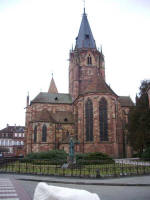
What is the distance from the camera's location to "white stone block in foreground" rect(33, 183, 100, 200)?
2.49 metres

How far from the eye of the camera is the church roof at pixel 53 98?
5225 cm

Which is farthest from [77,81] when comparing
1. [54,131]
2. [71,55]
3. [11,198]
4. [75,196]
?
[75,196]

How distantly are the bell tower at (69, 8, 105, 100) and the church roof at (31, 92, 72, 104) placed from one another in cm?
194

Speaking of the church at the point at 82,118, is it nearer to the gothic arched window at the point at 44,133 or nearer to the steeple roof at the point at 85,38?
the gothic arched window at the point at 44,133

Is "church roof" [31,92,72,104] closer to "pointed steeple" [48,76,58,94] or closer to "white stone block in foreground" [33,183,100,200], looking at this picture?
"pointed steeple" [48,76,58,94]

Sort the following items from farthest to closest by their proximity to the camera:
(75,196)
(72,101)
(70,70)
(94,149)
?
(70,70) < (72,101) < (94,149) < (75,196)

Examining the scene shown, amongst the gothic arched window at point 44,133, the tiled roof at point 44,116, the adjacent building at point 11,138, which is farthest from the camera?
the adjacent building at point 11,138

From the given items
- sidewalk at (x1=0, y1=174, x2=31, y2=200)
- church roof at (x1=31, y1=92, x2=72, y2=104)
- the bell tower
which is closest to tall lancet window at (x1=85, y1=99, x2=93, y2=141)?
the bell tower

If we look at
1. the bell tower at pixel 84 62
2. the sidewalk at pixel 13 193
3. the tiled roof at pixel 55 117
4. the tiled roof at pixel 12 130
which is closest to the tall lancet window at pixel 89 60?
the bell tower at pixel 84 62

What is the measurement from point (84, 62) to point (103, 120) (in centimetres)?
1971

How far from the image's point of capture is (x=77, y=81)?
54.3m

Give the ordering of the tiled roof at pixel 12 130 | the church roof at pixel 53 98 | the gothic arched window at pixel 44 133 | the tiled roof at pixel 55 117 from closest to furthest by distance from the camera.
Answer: the gothic arched window at pixel 44 133
the tiled roof at pixel 55 117
the church roof at pixel 53 98
the tiled roof at pixel 12 130

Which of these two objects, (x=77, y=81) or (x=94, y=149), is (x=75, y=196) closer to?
(x=94, y=149)

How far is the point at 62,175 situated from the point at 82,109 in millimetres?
27521
